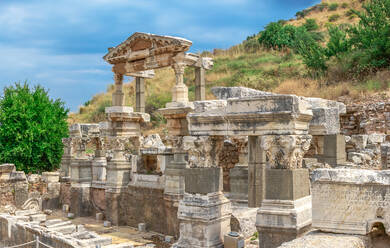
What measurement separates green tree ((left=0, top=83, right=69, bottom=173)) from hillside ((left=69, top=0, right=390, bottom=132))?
7.17m

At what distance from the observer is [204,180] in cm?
664

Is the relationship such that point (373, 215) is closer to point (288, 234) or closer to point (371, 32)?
point (288, 234)

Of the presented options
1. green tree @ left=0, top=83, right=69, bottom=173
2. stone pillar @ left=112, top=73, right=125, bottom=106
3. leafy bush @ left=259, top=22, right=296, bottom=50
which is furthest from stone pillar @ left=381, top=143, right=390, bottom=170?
leafy bush @ left=259, top=22, right=296, bottom=50

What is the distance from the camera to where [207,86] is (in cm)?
2606

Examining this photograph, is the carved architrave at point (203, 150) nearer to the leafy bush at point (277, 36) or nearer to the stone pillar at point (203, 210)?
the stone pillar at point (203, 210)

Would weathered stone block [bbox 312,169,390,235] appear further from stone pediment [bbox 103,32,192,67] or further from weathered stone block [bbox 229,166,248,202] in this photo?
stone pediment [bbox 103,32,192,67]

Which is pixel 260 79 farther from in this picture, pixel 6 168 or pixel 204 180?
pixel 204 180

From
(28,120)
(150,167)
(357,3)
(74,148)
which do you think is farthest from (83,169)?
(357,3)

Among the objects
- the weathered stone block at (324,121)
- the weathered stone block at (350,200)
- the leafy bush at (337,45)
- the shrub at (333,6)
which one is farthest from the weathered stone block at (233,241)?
the shrub at (333,6)

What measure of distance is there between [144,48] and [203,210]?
682 cm

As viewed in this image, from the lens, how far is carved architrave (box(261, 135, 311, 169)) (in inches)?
227

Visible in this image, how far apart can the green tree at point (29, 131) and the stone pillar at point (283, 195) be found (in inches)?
599

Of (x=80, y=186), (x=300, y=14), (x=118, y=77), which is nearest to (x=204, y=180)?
(x=118, y=77)

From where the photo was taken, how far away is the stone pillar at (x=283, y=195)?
5723 mm
